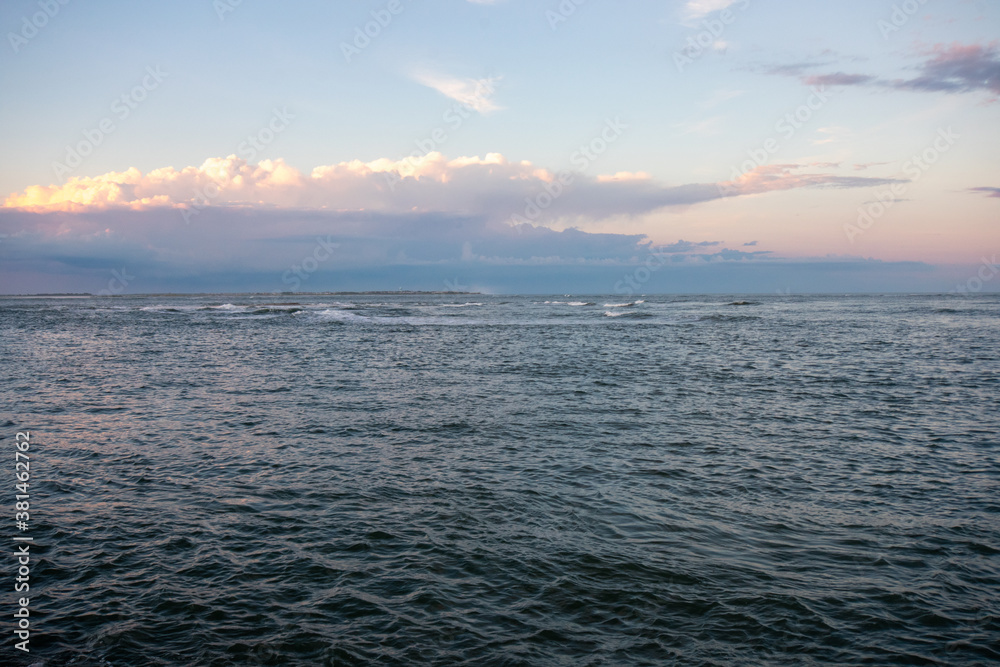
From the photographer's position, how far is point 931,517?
8789mm

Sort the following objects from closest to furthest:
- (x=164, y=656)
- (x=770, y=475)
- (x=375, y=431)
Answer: (x=164, y=656)
(x=770, y=475)
(x=375, y=431)

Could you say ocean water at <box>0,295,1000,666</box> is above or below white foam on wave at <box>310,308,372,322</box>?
below

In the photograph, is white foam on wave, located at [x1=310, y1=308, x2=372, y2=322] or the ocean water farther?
white foam on wave, located at [x1=310, y1=308, x2=372, y2=322]

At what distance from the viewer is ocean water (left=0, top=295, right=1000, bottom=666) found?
5797mm

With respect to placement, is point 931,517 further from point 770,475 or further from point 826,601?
point 826,601

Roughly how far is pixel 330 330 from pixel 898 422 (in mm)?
44690

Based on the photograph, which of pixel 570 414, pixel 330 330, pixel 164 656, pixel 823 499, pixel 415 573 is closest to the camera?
pixel 164 656

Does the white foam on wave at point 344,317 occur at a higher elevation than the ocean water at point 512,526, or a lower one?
higher

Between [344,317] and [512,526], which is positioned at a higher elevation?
[344,317]

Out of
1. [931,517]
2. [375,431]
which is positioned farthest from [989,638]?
[375,431]

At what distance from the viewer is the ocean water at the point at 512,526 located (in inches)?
228

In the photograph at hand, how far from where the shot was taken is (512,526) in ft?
27.8

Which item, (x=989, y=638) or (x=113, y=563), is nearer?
(x=989, y=638)

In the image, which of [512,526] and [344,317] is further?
[344,317]
